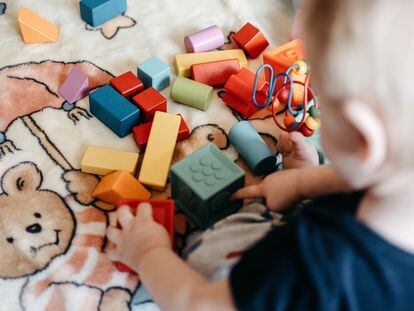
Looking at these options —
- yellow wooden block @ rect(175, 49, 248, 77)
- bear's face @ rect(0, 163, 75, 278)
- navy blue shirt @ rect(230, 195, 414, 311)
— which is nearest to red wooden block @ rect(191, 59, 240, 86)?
yellow wooden block @ rect(175, 49, 248, 77)

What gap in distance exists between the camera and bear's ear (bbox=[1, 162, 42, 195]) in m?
0.89

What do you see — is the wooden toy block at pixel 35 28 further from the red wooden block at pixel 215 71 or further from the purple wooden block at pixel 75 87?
Result: the red wooden block at pixel 215 71

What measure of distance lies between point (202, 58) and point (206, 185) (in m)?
0.35

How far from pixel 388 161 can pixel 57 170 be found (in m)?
0.56

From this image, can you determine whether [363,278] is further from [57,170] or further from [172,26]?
[172,26]

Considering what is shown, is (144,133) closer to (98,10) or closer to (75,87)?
(75,87)

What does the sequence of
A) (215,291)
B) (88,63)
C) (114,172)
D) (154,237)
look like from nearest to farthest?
(215,291)
(154,237)
(114,172)
(88,63)

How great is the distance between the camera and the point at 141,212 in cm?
80

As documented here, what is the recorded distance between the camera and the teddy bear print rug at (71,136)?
791 mm

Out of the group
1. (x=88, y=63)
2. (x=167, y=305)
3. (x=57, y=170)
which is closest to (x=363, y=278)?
(x=167, y=305)

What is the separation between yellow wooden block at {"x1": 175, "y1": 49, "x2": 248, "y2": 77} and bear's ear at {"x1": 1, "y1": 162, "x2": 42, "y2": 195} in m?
0.34

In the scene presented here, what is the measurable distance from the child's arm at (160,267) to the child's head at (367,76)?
23 centimetres

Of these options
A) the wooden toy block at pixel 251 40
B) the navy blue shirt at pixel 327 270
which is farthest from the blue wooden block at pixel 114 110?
the navy blue shirt at pixel 327 270

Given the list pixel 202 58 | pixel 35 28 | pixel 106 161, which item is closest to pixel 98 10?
pixel 35 28
